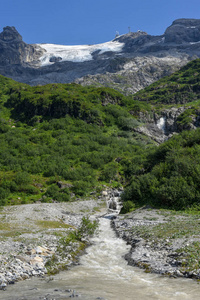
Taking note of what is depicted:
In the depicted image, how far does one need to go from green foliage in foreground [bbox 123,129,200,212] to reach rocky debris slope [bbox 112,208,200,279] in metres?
4.49

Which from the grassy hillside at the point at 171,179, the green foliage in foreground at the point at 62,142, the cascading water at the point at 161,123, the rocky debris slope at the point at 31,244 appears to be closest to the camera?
the rocky debris slope at the point at 31,244

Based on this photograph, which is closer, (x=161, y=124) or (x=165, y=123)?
(x=161, y=124)

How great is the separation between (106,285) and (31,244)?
33.0 ft

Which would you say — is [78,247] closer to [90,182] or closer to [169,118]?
[90,182]

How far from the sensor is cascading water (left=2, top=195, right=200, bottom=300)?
13.1 meters

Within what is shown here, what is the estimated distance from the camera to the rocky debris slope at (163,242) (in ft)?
56.1

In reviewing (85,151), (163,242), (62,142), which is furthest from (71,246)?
(62,142)

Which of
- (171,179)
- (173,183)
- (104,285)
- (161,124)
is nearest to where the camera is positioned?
(104,285)

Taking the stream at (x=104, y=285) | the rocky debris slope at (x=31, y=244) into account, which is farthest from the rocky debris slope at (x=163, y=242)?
the rocky debris slope at (x=31, y=244)

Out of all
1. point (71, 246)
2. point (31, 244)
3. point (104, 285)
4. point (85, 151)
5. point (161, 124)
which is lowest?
point (71, 246)

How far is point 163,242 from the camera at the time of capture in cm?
2255

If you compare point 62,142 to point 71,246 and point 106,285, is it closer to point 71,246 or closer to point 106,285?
point 71,246

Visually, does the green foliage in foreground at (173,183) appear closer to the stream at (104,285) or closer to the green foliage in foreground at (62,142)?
the green foliage in foreground at (62,142)

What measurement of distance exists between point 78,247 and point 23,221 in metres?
13.5
